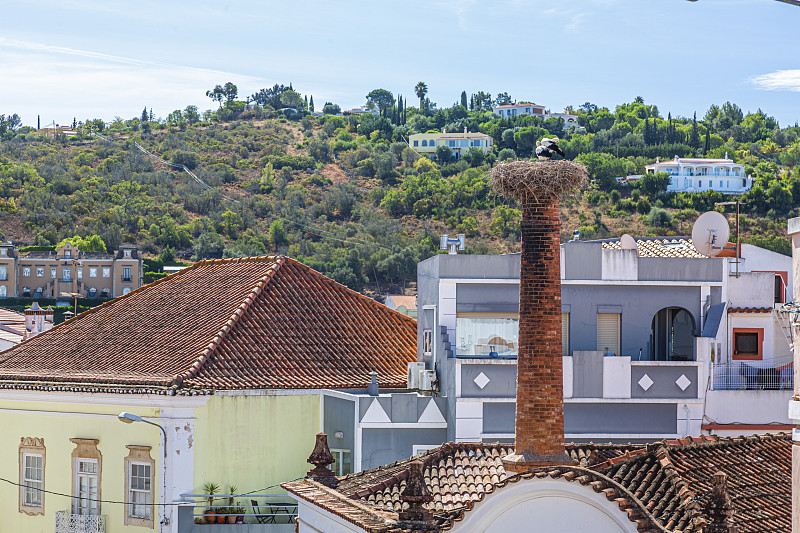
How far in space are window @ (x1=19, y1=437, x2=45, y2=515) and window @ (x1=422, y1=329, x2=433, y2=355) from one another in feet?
31.2

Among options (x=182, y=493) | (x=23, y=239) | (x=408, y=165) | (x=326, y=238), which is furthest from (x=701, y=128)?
(x=182, y=493)

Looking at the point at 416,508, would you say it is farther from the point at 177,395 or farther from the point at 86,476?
the point at 86,476

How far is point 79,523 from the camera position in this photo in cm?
2794

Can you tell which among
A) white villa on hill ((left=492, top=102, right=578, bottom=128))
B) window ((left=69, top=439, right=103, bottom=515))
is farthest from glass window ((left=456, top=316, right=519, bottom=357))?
white villa on hill ((left=492, top=102, right=578, bottom=128))

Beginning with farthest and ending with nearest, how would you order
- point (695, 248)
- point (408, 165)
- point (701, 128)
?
point (701, 128) → point (408, 165) → point (695, 248)

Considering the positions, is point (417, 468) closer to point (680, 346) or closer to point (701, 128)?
point (680, 346)

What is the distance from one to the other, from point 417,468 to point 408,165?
4630 inches

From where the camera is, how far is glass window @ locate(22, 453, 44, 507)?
29.2m

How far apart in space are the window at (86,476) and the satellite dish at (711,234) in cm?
1588

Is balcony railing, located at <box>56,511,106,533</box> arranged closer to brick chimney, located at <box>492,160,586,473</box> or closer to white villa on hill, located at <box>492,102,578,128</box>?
brick chimney, located at <box>492,160,586,473</box>

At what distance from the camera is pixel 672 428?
2798 centimetres

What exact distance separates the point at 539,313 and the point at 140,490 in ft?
37.5

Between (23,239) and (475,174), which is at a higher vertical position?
(475,174)

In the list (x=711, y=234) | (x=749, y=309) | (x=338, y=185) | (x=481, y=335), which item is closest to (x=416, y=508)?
(x=481, y=335)
